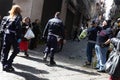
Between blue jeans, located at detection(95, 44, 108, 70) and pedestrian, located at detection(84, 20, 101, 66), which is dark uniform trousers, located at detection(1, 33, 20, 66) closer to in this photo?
blue jeans, located at detection(95, 44, 108, 70)

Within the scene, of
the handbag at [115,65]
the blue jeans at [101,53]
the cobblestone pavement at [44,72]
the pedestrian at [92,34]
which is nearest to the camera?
the handbag at [115,65]

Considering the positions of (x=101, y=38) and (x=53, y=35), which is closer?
(x=101, y=38)

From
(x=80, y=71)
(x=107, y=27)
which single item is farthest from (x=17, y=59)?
(x=107, y=27)

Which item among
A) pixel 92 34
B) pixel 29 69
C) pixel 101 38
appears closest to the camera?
pixel 29 69

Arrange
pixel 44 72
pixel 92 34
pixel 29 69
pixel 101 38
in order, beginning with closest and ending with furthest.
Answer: pixel 44 72 < pixel 29 69 < pixel 101 38 < pixel 92 34

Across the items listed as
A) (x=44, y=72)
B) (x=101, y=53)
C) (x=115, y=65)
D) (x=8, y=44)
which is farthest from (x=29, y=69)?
(x=115, y=65)

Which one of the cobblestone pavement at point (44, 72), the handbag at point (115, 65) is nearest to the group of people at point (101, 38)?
the cobblestone pavement at point (44, 72)

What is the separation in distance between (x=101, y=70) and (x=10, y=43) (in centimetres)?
364

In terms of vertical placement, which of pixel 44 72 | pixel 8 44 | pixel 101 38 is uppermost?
pixel 101 38

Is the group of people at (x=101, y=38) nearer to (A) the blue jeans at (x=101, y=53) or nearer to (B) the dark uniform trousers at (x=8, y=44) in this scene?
A: (A) the blue jeans at (x=101, y=53)

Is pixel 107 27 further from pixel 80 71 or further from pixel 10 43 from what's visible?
pixel 10 43

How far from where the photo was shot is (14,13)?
10.3m

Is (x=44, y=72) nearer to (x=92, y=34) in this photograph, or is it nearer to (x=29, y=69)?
(x=29, y=69)

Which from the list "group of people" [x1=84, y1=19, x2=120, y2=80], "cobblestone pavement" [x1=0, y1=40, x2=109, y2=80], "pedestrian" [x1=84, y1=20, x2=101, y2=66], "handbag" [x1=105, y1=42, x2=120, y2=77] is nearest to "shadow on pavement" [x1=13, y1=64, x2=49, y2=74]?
"cobblestone pavement" [x1=0, y1=40, x2=109, y2=80]
